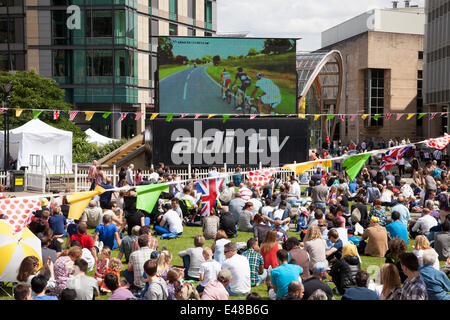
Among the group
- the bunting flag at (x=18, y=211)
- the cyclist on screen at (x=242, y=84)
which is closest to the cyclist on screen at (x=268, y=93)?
the cyclist on screen at (x=242, y=84)

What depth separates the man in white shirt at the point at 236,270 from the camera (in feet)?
33.8

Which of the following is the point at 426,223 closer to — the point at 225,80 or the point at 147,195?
the point at 147,195

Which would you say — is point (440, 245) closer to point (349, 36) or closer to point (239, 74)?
point (239, 74)

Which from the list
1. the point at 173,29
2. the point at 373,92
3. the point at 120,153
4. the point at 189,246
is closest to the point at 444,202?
the point at 189,246

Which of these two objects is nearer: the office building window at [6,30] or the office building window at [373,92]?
the office building window at [6,30]

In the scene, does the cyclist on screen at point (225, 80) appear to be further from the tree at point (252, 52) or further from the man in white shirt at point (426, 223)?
the man in white shirt at point (426, 223)

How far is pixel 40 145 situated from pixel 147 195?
2072cm

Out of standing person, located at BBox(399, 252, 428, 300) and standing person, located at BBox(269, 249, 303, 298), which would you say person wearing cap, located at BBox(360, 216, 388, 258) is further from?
standing person, located at BBox(399, 252, 428, 300)

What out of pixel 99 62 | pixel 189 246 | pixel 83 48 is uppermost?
pixel 83 48

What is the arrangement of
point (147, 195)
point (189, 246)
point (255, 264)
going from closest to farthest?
point (255, 264)
point (147, 195)
point (189, 246)

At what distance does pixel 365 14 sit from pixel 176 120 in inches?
2037

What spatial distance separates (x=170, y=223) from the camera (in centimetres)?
1587

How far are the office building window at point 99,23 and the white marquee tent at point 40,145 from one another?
27.0 m
